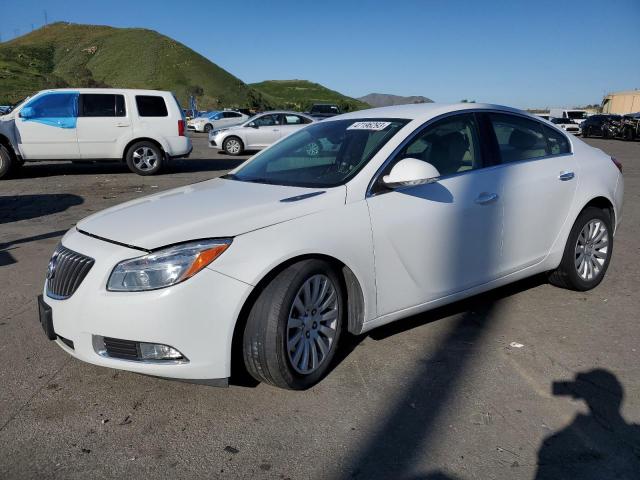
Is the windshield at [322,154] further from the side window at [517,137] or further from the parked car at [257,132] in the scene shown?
the parked car at [257,132]

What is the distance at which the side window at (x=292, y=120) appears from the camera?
1936 centimetres

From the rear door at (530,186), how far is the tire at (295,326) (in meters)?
1.50

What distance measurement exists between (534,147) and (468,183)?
0.96 metres

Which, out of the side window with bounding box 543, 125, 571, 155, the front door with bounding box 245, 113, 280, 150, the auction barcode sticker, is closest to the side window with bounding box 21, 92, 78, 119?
the front door with bounding box 245, 113, 280, 150

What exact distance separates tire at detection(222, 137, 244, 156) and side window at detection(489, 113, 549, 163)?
50.2ft

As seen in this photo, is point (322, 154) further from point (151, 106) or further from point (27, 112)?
point (27, 112)

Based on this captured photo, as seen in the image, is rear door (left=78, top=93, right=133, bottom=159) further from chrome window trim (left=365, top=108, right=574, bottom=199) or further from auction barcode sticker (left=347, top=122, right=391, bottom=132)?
chrome window trim (left=365, top=108, right=574, bottom=199)

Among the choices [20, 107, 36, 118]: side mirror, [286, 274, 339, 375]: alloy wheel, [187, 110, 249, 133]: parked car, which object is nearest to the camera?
[286, 274, 339, 375]: alloy wheel

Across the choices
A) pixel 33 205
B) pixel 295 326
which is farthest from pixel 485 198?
pixel 33 205

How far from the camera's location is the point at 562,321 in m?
4.22

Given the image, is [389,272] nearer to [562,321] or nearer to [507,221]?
[507,221]

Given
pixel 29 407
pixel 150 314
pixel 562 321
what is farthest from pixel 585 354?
pixel 29 407

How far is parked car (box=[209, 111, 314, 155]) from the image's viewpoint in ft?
62.3

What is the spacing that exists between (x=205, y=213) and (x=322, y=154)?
120 centimetres
